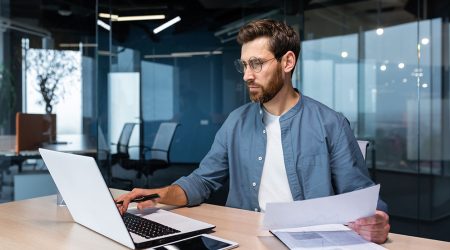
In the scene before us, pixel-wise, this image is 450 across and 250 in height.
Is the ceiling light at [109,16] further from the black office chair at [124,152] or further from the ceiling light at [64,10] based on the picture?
the black office chair at [124,152]

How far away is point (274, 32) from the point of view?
63.0 inches

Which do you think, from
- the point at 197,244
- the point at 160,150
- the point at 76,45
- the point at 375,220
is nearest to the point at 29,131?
the point at 160,150

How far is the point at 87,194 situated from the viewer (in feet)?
3.71

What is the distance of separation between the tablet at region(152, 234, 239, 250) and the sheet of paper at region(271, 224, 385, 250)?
14cm

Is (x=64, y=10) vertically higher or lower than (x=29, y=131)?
higher

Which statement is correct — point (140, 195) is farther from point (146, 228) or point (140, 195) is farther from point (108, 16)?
point (108, 16)

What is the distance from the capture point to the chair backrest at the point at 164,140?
5098 millimetres

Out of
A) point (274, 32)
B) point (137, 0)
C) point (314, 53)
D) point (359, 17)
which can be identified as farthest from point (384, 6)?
point (274, 32)

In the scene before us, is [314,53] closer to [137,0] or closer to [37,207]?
[137,0]

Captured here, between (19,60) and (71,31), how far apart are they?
84 cm

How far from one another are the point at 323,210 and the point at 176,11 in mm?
4755

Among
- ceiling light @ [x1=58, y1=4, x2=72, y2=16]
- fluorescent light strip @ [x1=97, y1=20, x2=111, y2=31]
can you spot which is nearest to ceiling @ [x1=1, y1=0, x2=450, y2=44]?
ceiling light @ [x1=58, y1=4, x2=72, y2=16]

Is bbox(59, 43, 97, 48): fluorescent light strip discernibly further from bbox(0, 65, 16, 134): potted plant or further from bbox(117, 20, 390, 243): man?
bbox(117, 20, 390, 243): man

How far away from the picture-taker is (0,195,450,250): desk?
1116 mm
